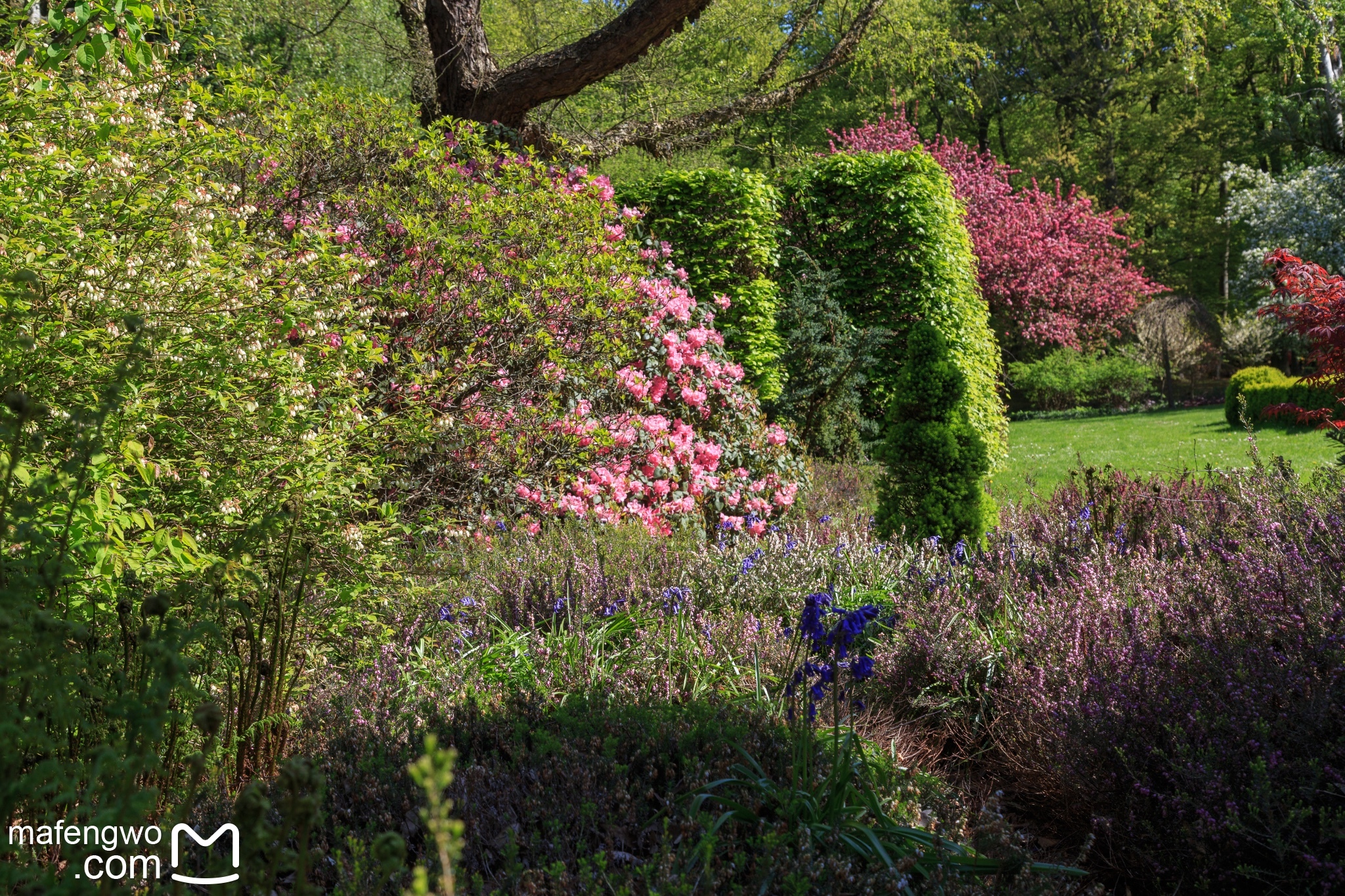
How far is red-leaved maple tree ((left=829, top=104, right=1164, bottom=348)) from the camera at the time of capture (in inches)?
850

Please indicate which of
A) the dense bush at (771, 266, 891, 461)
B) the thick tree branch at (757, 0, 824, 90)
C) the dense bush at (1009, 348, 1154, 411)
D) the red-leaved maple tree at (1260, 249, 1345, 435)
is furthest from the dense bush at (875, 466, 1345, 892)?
the dense bush at (1009, 348, 1154, 411)

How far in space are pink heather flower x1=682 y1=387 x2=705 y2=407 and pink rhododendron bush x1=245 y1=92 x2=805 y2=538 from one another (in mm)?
667

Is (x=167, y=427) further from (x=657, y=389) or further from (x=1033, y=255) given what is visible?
(x=1033, y=255)

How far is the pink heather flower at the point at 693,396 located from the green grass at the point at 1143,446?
123 inches

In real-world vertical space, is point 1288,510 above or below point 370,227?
below

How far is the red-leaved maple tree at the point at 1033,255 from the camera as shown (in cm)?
2158

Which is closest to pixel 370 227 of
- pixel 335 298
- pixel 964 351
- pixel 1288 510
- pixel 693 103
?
pixel 335 298

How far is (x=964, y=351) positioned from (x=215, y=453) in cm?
942

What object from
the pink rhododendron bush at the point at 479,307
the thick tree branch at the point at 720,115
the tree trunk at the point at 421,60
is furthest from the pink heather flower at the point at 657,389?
the thick tree branch at the point at 720,115

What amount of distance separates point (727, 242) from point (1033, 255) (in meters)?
14.3

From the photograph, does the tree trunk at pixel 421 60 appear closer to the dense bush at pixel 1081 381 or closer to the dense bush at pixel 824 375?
the dense bush at pixel 824 375

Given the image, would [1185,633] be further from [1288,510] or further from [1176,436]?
[1176,436]

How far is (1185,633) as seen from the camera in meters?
3.10

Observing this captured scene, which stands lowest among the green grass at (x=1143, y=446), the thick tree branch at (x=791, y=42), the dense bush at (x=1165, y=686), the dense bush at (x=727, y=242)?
the dense bush at (x=1165, y=686)
